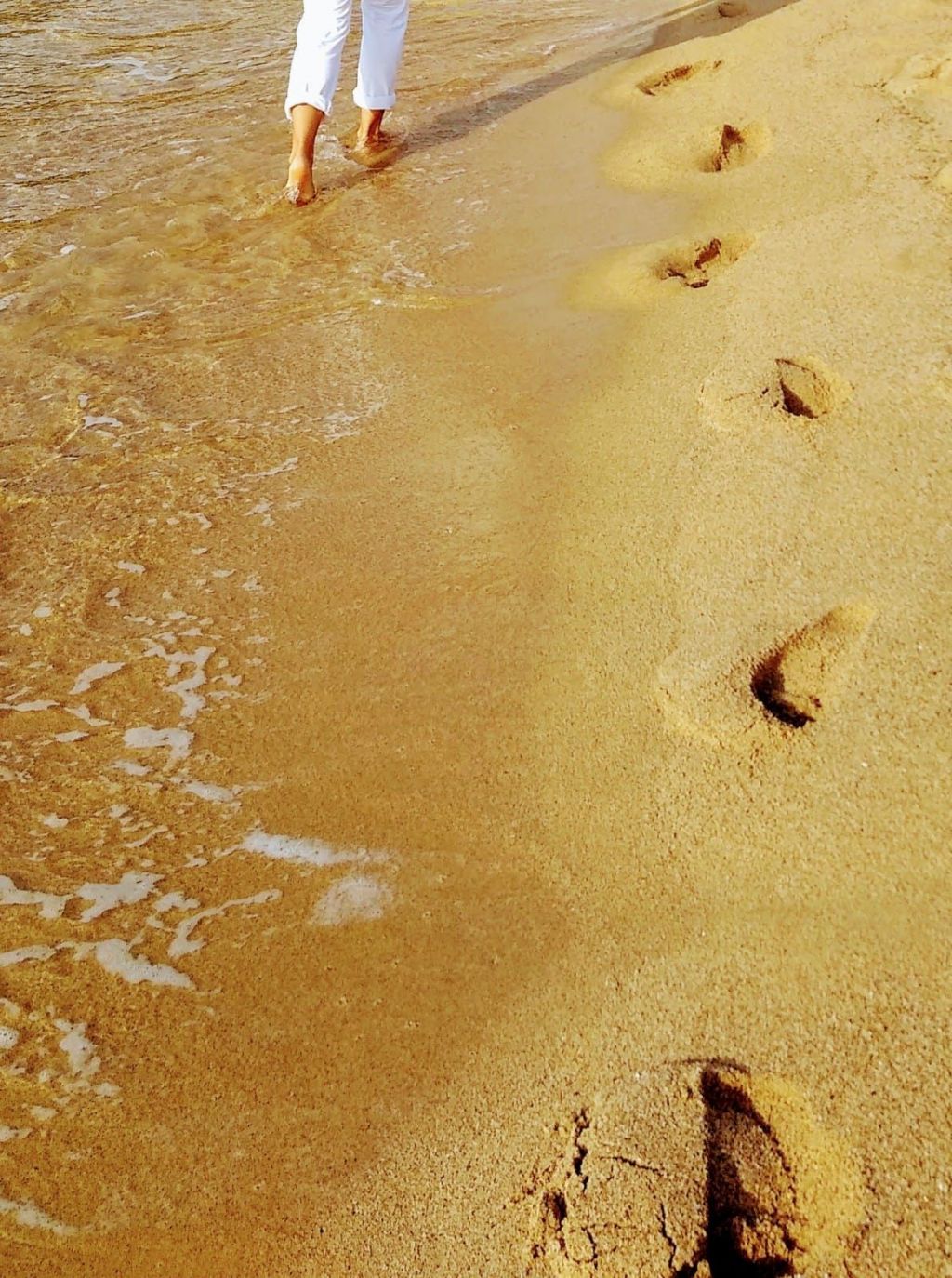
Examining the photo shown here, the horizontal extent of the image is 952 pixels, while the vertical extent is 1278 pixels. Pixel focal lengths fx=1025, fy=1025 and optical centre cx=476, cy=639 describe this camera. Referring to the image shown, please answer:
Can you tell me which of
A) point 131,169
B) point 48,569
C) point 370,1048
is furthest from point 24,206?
point 370,1048

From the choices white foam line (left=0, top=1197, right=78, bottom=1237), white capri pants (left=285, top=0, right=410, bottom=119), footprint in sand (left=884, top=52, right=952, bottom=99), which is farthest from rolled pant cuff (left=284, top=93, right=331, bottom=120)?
white foam line (left=0, top=1197, right=78, bottom=1237)

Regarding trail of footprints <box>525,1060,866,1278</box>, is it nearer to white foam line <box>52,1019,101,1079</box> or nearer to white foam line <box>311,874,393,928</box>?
white foam line <box>311,874,393,928</box>

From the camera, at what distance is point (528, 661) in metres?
2.00

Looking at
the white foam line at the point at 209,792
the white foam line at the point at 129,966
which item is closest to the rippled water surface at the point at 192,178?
the white foam line at the point at 209,792

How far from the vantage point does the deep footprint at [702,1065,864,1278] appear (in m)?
1.20

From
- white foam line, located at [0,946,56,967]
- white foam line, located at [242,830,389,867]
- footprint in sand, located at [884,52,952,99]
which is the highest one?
footprint in sand, located at [884,52,952,99]

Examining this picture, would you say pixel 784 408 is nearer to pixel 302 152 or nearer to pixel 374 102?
pixel 302 152

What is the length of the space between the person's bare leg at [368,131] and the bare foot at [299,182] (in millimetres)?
593

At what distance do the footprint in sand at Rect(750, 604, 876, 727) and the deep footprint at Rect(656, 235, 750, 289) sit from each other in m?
1.70

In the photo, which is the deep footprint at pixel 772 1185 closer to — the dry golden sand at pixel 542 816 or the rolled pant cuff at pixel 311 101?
the dry golden sand at pixel 542 816

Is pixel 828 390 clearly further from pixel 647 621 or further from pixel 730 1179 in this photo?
pixel 730 1179

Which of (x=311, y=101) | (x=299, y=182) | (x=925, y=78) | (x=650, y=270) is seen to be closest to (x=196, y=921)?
(x=650, y=270)

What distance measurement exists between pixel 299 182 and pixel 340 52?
530 mm

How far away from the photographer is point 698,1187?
4.03ft
